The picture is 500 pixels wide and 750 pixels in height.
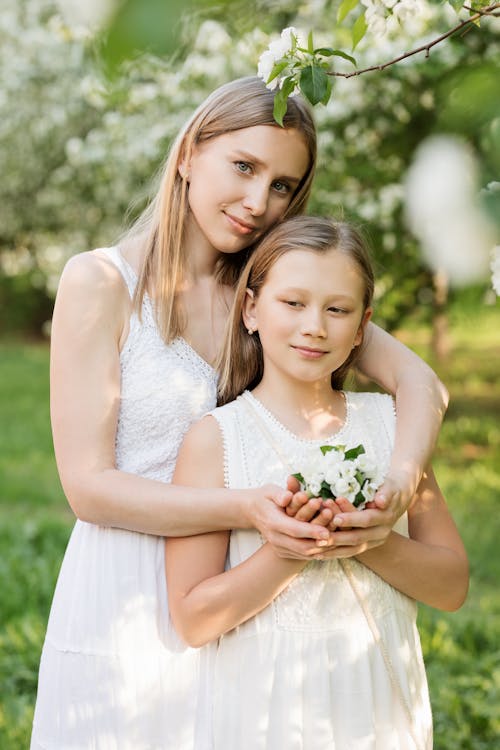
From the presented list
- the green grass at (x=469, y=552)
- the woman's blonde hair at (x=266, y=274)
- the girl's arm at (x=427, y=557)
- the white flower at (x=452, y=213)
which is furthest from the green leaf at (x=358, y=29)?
the green grass at (x=469, y=552)

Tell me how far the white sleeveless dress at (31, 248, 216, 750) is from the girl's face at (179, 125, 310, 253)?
242 mm

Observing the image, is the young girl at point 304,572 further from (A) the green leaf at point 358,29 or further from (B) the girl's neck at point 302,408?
(A) the green leaf at point 358,29

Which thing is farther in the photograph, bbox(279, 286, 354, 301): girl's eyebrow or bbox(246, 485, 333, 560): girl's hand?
bbox(279, 286, 354, 301): girl's eyebrow

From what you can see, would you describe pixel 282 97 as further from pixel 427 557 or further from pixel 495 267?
pixel 427 557

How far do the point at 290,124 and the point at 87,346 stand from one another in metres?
0.71

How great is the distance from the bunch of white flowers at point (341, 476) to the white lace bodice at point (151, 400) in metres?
0.53

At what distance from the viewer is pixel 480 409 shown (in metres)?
11.7

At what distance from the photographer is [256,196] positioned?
222 cm

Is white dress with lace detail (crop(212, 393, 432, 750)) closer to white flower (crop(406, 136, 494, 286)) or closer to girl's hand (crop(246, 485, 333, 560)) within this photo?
girl's hand (crop(246, 485, 333, 560))

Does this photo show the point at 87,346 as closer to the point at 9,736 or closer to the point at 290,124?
the point at 290,124

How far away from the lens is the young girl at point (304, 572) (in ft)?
6.47

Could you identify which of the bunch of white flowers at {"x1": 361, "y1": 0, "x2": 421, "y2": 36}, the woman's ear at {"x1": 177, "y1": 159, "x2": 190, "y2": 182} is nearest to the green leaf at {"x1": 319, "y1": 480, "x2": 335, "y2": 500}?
the bunch of white flowers at {"x1": 361, "y1": 0, "x2": 421, "y2": 36}

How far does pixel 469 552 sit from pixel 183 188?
4.77 meters

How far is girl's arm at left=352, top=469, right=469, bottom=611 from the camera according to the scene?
6.65 ft
